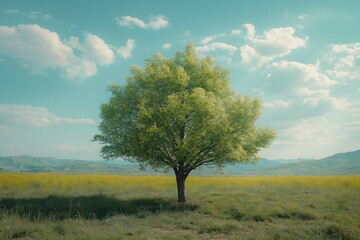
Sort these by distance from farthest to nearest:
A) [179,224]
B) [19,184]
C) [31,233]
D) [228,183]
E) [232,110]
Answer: [228,183] < [19,184] < [232,110] < [179,224] < [31,233]

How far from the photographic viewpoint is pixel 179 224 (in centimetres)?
2023

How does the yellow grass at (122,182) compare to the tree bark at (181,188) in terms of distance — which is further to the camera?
the yellow grass at (122,182)

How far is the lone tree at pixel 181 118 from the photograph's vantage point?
28391mm

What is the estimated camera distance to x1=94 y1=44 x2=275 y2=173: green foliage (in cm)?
2839

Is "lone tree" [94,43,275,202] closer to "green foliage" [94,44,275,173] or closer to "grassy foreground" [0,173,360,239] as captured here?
"green foliage" [94,44,275,173]

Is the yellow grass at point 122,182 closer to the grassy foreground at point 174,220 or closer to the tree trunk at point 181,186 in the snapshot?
the grassy foreground at point 174,220

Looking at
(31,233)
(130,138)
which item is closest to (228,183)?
(130,138)

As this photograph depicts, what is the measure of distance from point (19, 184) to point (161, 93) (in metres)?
27.6

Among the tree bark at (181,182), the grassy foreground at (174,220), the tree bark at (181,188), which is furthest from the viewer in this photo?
the tree bark at (181,182)

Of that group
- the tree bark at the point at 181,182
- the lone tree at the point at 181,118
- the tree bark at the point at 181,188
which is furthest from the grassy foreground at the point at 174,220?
the lone tree at the point at 181,118

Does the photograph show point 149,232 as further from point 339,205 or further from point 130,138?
point 339,205

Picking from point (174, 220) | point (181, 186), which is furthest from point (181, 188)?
point (174, 220)

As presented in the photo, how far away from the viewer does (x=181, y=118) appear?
28516 millimetres

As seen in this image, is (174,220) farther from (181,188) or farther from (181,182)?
(181,182)
